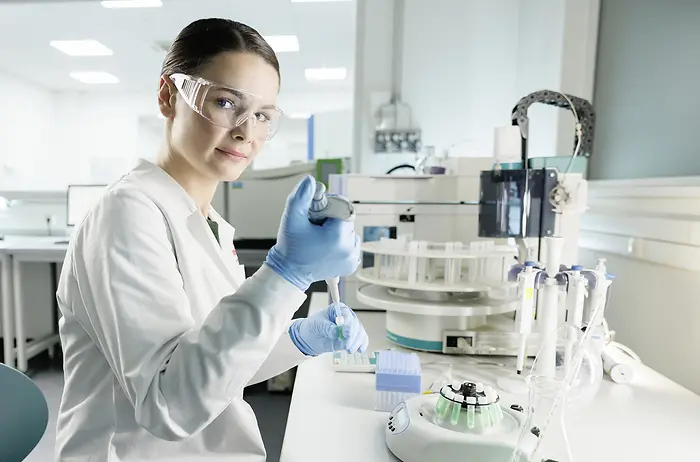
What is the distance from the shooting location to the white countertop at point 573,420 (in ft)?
2.41

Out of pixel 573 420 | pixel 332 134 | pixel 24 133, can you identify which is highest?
pixel 24 133

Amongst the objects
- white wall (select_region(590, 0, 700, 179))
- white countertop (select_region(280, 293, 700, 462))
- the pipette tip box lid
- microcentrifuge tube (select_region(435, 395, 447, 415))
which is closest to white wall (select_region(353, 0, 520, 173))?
white wall (select_region(590, 0, 700, 179))

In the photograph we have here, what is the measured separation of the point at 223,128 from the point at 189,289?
271 millimetres

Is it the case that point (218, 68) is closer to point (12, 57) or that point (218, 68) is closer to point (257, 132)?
point (257, 132)

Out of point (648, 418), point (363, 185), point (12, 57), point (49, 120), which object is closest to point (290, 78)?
point (12, 57)

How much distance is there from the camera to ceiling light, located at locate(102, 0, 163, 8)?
141 inches

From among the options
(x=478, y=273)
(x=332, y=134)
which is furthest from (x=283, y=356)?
(x=332, y=134)

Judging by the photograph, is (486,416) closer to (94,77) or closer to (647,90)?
(647,90)

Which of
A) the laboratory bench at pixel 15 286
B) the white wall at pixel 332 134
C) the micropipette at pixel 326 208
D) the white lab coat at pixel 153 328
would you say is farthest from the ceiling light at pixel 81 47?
the micropipette at pixel 326 208

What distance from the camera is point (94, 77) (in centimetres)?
612

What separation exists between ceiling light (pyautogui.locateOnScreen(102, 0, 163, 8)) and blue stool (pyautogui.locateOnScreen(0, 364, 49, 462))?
3667 mm

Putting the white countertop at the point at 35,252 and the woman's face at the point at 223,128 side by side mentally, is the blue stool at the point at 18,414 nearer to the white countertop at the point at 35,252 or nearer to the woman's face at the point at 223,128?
the woman's face at the point at 223,128

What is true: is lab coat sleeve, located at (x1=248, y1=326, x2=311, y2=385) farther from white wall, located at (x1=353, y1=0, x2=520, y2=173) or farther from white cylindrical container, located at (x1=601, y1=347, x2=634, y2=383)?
white wall, located at (x1=353, y1=0, x2=520, y2=173)

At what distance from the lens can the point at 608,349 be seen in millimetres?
1169
